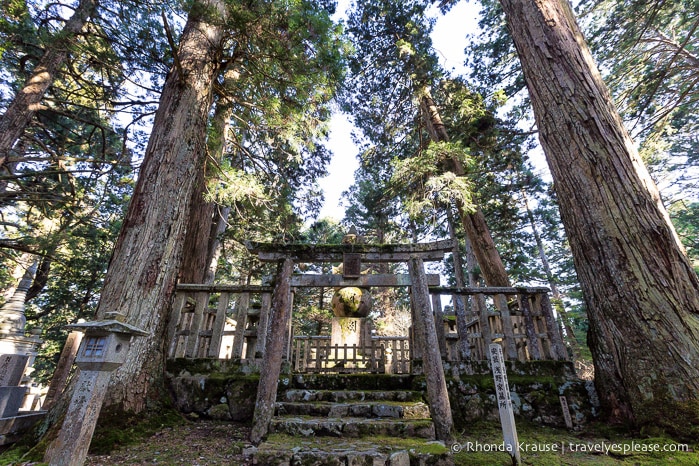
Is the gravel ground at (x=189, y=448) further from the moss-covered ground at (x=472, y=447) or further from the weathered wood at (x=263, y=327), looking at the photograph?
the weathered wood at (x=263, y=327)

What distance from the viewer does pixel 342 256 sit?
4699mm

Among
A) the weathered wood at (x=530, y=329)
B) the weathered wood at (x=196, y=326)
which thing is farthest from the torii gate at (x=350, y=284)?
the weathered wood at (x=530, y=329)

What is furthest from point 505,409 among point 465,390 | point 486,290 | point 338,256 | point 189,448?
point 189,448

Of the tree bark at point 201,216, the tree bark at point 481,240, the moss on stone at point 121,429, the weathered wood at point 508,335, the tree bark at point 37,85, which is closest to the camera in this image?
the moss on stone at point 121,429

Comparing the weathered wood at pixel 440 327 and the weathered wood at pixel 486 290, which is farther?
the weathered wood at pixel 486 290

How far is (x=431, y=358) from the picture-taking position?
3.70 m

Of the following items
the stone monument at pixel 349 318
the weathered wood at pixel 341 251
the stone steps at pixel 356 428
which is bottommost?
the stone steps at pixel 356 428

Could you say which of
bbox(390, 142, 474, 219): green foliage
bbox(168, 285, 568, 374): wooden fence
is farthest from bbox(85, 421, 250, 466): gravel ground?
bbox(390, 142, 474, 219): green foliage

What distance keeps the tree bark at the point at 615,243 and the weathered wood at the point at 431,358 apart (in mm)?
1904

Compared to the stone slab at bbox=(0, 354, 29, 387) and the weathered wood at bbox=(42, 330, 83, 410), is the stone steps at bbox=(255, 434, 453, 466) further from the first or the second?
the weathered wood at bbox=(42, 330, 83, 410)

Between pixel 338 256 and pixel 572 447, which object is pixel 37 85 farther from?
pixel 572 447

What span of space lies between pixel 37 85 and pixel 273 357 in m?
7.07

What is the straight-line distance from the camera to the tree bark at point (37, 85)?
17.5ft

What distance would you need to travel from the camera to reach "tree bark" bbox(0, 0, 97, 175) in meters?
5.33
